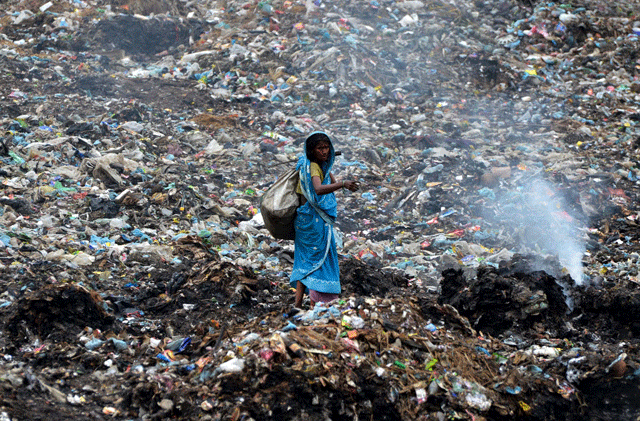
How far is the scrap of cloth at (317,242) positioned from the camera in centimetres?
344

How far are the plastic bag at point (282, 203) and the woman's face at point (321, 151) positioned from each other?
174 millimetres

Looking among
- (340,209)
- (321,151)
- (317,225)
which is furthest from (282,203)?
(340,209)

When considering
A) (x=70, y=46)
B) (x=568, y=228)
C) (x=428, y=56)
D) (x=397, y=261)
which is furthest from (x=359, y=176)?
(x=70, y=46)

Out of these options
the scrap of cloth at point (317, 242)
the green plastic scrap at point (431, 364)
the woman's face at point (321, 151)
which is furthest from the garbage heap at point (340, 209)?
the woman's face at point (321, 151)

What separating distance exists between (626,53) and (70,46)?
9609 mm

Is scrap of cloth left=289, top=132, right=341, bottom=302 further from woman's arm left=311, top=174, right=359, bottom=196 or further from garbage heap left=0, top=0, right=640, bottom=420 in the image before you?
garbage heap left=0, top=0, right=640, bottom=420

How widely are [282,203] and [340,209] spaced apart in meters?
3.00

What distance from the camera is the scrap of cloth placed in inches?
135

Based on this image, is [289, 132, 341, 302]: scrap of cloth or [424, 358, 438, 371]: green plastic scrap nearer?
[424, 358, 438, 371]: green plastic scrap

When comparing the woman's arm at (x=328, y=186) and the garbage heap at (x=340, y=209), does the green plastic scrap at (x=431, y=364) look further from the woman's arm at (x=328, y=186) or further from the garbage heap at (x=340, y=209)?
the woman's arm at (x=328, y=186)

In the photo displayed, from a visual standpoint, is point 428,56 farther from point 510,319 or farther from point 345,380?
point 345,380

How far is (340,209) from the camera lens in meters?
6.44

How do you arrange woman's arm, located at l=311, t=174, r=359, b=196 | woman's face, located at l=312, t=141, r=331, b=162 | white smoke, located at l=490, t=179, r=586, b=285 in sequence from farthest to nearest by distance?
white smoke, located at l=490, t=179, r=586, b=285, woman's face, located at l=312, t=141, r=331, b=162, woman's arm, located at l=311, t=174, r=359, b=196

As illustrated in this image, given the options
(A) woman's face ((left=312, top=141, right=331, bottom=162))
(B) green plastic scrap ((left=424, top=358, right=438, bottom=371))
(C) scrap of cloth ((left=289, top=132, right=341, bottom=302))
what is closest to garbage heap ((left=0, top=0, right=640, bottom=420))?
(B) green plastic scrap ((left=424, top=358, right=438, bottom=371))
